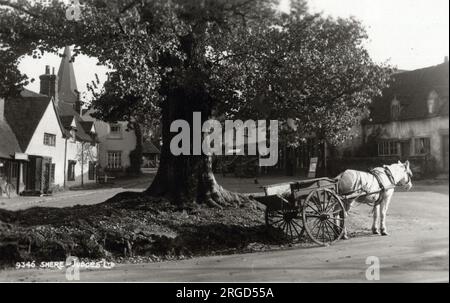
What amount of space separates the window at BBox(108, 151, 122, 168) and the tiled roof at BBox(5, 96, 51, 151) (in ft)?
62.9

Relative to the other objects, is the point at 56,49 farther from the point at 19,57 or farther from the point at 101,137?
the point at 101,137

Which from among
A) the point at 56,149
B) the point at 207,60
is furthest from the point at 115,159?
the point at 207,60

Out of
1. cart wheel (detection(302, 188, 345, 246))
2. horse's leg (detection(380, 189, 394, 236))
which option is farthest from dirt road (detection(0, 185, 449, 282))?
horse's leg (detection(380, 189, 394, 236))

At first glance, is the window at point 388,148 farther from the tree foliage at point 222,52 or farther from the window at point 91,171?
the window at point 91,171

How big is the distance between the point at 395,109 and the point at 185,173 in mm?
15007

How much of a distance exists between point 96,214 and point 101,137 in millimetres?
39560

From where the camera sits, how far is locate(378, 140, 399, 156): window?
71.8 ft

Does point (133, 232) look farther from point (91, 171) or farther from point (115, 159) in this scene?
point (115, 159)

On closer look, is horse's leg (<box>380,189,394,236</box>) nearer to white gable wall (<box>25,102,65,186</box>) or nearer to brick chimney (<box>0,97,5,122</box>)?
brick chimney (<box>0,97,5,122</box>)

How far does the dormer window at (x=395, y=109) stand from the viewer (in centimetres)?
2312

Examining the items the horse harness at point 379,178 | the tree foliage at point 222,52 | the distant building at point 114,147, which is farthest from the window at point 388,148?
the distant building at point 114,147

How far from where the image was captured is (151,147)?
201 feet
